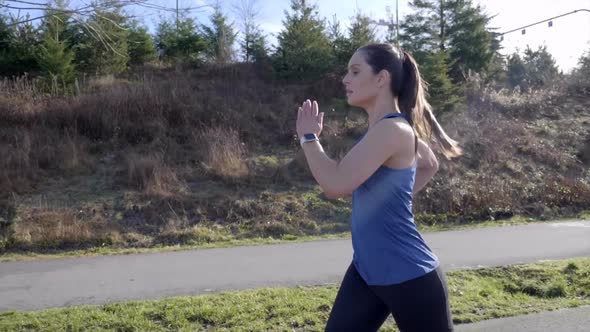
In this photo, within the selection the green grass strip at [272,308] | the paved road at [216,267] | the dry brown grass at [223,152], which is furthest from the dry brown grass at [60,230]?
the green grass strip at [272,308]

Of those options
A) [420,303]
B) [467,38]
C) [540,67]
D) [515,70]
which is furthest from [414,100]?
[540,67]

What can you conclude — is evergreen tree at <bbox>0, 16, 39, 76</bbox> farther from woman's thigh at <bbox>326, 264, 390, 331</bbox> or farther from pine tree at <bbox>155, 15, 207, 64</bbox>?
woman's thigh at <bbox>326, 264, 390, 331</bbox>

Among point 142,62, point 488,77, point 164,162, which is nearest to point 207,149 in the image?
point 164,162

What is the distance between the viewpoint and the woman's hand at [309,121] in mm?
2533

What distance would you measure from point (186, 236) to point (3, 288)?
3.43 metres

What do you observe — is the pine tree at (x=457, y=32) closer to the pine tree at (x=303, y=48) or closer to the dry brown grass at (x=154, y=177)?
the pine tree at (x=303, y=48)

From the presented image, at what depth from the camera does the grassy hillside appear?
397 inches

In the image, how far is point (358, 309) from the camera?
8.41 feet

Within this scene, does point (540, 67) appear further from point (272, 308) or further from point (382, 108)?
point (382, 108)

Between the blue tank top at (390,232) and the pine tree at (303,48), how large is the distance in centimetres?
1644

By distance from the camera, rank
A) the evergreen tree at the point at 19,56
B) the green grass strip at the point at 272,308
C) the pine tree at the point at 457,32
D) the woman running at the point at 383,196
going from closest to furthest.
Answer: the woman running at the point at 383,196 < the green grass strip at the point at 272,308 < the evergreen tree at the point at 19,56 < the pine tree at the point at 457,32

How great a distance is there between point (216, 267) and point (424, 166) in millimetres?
4738

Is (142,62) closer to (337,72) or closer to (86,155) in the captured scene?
(337,72)

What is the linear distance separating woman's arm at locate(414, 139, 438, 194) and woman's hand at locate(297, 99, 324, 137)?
55 cm
